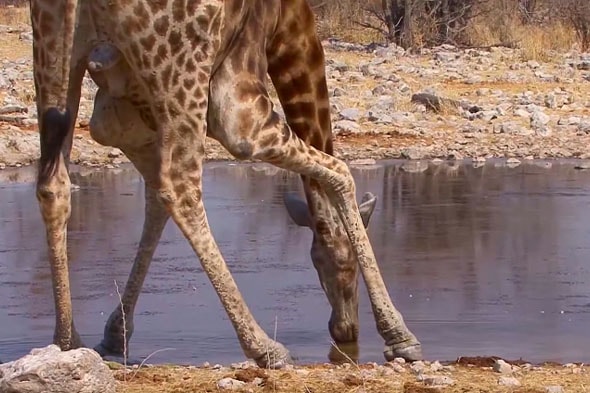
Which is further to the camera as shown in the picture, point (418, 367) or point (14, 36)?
point (14, 36)

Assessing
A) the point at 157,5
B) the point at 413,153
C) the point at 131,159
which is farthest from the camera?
the point at 413,153

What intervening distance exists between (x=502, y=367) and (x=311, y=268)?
8.10 feet

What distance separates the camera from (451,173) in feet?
38.0

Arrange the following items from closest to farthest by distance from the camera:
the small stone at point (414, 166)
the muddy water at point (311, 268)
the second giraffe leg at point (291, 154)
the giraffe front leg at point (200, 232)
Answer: the giraffe front leg at point (200, 232) < the second giraffe leg at point (291, 154) < the muddy water at point (311, 268) < the small stone at point (414, 166)

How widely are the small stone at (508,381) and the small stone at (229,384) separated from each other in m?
0.96

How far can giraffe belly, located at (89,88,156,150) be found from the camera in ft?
19.2

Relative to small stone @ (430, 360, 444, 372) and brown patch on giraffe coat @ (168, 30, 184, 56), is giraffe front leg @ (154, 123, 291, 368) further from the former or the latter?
small stone @ (430, 360, 444, 372)

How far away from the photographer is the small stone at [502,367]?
5359mm

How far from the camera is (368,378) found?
5.09 m

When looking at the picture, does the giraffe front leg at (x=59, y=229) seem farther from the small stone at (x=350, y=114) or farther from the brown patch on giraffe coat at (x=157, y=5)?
the small stone at (x=350, y=114)

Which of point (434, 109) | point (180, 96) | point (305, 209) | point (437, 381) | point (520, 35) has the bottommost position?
point (437, 381)

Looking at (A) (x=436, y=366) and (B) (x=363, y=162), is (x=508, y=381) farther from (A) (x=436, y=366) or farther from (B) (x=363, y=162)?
(B) (x=363, y=162)

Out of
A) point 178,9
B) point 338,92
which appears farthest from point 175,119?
point 338,92

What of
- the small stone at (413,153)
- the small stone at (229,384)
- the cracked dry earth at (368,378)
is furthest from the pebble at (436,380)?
the small stone at (413,153)
